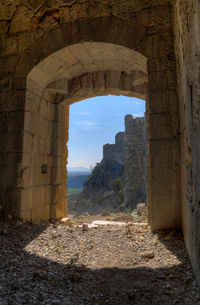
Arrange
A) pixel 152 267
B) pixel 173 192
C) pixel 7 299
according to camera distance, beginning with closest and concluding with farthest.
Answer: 1. pixel 7 299
2. pixel 152 267
3. pixel 173 192

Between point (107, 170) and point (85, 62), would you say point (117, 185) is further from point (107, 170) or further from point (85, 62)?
point (85, 62)

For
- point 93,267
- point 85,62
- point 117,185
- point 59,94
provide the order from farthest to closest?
1. point 117,185
2. point 59,94
3. point 85,62
4. point 93,267

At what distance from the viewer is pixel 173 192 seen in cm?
313

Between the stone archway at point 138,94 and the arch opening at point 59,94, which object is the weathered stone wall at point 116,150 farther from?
the stone archway at point 138,94

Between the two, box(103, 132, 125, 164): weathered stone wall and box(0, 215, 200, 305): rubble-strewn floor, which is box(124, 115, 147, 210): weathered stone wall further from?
box(103, 132, 125, 164): weathered stone wall

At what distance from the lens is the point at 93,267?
2.39m

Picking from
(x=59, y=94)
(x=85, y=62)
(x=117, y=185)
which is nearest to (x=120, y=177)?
(x=117, y=185)

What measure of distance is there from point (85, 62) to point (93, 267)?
Result: 3.74 meters

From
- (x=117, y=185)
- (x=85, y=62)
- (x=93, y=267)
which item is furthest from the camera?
(x=117, y=185)

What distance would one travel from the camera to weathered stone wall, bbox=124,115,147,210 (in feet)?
47.3

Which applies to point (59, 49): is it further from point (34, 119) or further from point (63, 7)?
point (34, 119)

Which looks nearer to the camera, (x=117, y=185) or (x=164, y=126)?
(x=164, y=126)

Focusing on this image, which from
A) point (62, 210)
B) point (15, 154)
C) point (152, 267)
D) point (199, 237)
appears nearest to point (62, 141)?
point (15, 154)

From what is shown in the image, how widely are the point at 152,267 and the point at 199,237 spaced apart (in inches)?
31.2
